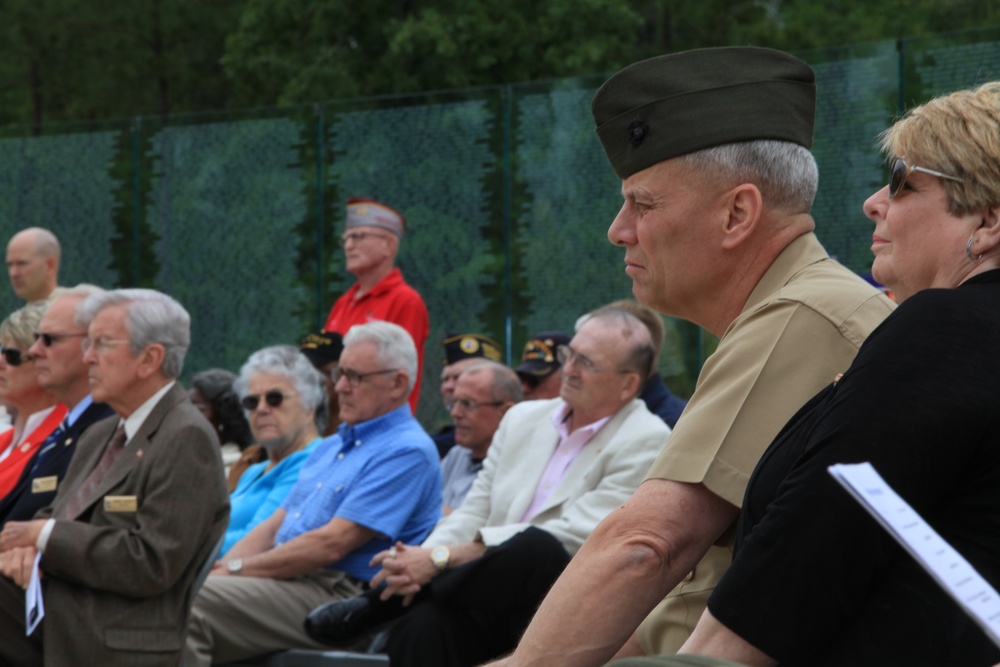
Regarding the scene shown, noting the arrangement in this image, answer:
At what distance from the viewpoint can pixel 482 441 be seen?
6141 mm

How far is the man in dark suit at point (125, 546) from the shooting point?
456 centimetres

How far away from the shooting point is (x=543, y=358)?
6.89m

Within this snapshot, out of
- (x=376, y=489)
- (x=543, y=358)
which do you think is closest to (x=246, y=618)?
(x=376, y=489)

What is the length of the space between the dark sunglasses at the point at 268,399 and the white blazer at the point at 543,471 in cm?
156

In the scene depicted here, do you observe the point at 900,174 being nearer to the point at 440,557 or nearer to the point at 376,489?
the point at 440,557

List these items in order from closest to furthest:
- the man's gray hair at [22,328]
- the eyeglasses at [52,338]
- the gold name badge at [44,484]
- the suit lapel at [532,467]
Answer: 1. the suit lapel at [532,467]
2. the gold name badge at [44,484]
3. the eyeglasses at [52,338]
4. the man's gray hair at [22,328]

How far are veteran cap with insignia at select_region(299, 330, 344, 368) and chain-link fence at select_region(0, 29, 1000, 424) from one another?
6.37 feet

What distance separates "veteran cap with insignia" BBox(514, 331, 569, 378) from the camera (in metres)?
6.86

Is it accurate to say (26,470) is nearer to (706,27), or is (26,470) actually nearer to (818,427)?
(818,427)

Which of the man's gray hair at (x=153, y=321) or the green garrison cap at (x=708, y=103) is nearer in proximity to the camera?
the green garrison cap at (x=708, y=103)

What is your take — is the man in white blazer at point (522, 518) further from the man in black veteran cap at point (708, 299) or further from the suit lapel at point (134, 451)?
the man in black veteran cap at point (708, 299)

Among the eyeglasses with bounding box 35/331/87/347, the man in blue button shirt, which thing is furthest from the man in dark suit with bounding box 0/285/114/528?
the man in blue button shirt

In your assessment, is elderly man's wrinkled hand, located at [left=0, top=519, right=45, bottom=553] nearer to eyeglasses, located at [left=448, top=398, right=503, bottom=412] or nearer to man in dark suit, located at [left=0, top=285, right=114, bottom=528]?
man in dark suit, located at [left=0, top=285, right=114, bottom=528]

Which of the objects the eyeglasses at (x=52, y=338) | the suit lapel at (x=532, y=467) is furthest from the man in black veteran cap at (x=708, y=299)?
the eyeglasses at (x=52, y=338)
